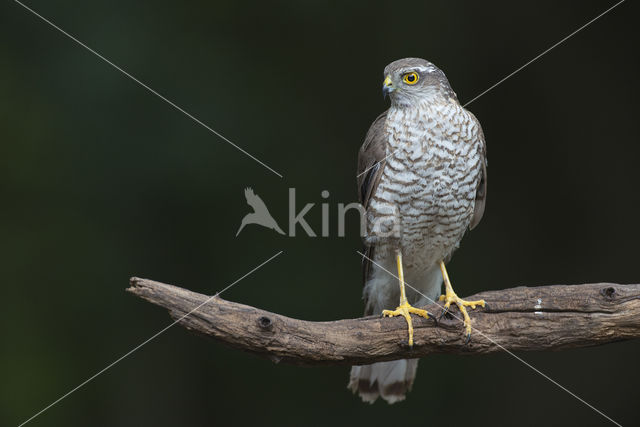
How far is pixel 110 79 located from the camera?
502cm

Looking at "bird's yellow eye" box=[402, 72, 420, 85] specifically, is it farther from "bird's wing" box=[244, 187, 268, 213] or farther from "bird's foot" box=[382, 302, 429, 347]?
"bird's wing" box=[244, 187, 268, 213]

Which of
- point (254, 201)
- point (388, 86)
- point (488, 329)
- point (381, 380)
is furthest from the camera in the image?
point (254, 201)

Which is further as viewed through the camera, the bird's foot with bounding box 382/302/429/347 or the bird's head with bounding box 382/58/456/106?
the bird's head with bounding box 382/58/456/106

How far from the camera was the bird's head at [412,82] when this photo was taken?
3.71 meters

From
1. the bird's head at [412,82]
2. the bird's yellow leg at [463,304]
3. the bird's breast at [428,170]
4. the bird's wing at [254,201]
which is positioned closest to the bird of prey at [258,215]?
the bird's wing at [254,201]

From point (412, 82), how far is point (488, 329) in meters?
1.29

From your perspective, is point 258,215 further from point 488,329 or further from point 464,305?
point 488,329

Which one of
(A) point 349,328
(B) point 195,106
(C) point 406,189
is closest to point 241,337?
(A) point 349,328

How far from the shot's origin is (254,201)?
5160mm

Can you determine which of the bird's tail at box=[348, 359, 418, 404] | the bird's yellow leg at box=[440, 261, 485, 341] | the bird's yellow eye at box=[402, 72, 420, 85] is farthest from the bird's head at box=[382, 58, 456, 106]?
the bird's tail at box=[348, 359, 418, 404]

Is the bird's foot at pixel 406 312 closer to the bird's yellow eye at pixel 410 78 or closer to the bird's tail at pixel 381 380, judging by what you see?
the bird's tail at pixel 381 380

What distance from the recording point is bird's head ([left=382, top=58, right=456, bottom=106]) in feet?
12.2

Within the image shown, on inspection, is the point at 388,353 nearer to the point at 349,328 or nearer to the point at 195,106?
the point at 349,328

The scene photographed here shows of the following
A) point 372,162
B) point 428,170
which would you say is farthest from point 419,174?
point 372,162
